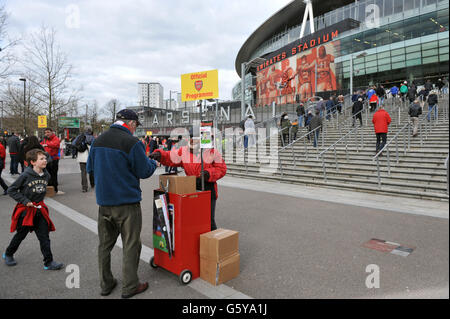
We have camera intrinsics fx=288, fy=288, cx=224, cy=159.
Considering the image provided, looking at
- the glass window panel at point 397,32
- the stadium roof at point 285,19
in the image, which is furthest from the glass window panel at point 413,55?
the stadium roof at point 285,19

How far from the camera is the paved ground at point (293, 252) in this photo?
3062mm

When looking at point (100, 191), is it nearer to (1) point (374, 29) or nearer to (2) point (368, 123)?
(2) point (368, 123)

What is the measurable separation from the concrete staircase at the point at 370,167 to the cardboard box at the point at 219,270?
5270 mm

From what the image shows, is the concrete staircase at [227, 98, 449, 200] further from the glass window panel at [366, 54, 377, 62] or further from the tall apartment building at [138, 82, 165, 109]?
the tall apartment building at [138, 82, 165, 109]

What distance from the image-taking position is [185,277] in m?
3.25

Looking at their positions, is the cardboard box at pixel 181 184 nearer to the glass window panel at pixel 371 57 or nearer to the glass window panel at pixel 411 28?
the glass window panel at pixel 411 28

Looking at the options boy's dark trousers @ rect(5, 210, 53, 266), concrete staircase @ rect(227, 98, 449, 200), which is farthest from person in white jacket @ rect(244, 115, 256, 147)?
boy's dark trousers @ rect(5, 210, 53, 266)

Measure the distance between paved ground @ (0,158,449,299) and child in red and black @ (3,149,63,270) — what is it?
213mm

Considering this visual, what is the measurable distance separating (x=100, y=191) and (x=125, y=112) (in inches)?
34.8

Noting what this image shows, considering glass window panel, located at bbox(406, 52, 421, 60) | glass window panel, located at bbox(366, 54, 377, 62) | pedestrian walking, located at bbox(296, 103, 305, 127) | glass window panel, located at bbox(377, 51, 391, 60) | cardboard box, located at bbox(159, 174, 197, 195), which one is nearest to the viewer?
cardboard box, located at bbox(159, 174, 197, 195)

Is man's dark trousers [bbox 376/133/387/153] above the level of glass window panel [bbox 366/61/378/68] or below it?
below

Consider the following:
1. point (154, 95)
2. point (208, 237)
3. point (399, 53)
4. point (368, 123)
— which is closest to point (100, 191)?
point (208, 237)

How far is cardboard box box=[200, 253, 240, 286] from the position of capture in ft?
10.6

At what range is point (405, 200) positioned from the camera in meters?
7.31
